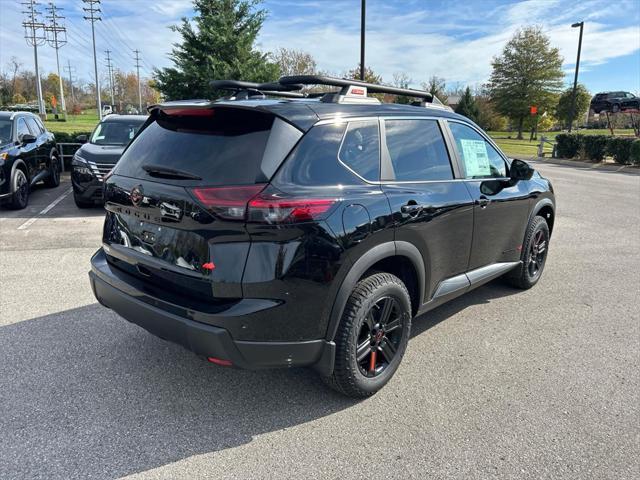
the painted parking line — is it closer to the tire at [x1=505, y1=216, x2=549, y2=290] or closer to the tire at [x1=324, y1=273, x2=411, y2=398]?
the tire at [x1=324, y1=273, x2=411, y2=398]

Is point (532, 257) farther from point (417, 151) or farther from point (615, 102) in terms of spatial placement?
point (615, 102)

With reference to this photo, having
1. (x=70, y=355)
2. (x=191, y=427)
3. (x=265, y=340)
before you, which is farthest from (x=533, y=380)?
(x=70, y=355)

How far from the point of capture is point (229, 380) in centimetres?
323

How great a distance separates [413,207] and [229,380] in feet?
5.64

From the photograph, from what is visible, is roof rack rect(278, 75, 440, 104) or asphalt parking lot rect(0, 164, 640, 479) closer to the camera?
asphalt parking lot rect(0, 164, 640, 479)

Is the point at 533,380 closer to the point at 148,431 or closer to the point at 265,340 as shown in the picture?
the point at 265,340

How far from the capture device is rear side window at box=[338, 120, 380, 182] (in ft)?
9.35

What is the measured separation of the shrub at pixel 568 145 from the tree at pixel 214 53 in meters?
15.8

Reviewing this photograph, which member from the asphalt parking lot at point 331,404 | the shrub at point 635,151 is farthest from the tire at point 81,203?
the shrub at point 635,151

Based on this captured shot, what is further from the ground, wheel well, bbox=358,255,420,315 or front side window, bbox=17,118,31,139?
front side window, bbox=17,118,31,139

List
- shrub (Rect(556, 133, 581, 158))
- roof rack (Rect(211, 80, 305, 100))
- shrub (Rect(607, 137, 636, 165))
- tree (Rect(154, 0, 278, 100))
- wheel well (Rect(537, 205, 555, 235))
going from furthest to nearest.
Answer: shrub (Rect(556, 133, 581, 158)) < shrub (Rect(607, 137, 636, 165)) < tree (Rect(154, 0, 278, 100)) < wheel well (Rect(537, 205, 555, 235)) < roof rack (Rect(211, 80, 305, 100))

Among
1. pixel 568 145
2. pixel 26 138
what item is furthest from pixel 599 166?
pixel 26 138

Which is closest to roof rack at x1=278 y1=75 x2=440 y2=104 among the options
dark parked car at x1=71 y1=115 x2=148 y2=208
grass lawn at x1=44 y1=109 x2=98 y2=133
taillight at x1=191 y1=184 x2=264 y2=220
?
taillight at x1=191 y1=184 x2=264 y2=220

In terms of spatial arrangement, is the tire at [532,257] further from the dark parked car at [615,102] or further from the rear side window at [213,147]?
the dark parked car at [615,102]
